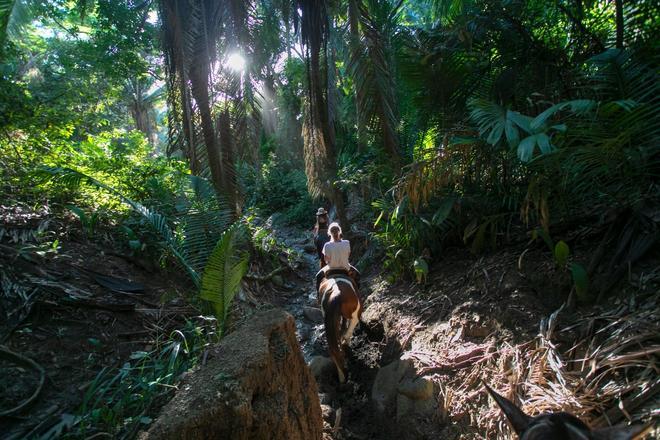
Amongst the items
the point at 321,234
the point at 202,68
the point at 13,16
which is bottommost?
the point at 321,234

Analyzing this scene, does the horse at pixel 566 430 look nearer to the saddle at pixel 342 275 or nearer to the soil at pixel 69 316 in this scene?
the soil at pixel 69 316

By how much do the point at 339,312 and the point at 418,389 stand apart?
4.92 ft

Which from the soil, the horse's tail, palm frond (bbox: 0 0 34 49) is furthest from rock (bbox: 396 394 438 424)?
palm frond (bbox: 0 0 34 49)

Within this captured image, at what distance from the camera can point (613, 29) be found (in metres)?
4.89

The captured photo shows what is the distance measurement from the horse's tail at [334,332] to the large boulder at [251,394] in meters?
1.57

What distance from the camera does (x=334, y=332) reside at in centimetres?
466

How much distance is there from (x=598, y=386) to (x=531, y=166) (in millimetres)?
2161

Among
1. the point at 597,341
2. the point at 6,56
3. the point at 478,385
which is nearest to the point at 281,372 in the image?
the point at 478,385

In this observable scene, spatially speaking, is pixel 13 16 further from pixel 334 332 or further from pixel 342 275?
pixel 334 332

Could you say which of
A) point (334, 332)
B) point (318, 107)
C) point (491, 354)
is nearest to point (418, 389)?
point (491, 354)

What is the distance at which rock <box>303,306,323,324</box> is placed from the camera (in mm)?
6727

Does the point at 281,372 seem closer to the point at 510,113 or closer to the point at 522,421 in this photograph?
the point at 522,421

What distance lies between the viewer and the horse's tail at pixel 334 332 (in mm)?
4660

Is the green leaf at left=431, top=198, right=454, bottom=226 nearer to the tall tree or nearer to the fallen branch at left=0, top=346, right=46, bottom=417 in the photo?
the tall tree
